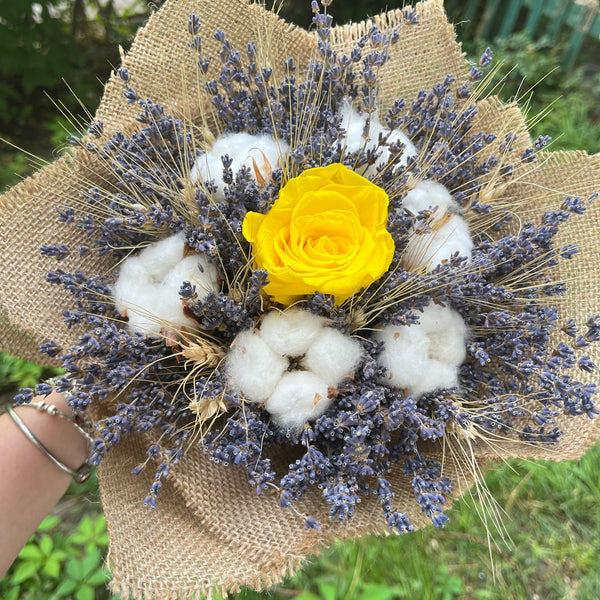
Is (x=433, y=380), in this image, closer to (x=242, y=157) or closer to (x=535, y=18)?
(x=242, y=157)

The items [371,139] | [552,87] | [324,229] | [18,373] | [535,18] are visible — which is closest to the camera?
[324,229]

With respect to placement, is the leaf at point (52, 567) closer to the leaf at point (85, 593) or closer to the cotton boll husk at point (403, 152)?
the leaf at point (85, 593)

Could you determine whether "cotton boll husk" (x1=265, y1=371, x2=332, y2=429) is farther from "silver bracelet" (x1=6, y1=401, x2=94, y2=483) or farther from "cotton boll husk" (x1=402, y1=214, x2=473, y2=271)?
"silver bracelet" (x1=6, y1=401, x2=94, y2=483)


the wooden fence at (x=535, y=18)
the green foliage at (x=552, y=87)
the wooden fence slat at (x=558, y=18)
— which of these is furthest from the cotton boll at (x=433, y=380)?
the wooden fence slat at (x=558, y=18)

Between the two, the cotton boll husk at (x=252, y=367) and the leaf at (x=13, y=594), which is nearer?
the cotton boll husk at (x=252, y=367)

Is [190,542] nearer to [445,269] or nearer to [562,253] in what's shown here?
[445,269]

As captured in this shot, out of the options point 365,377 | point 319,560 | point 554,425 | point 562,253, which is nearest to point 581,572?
point 319,560

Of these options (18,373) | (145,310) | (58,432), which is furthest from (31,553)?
(145,310)
